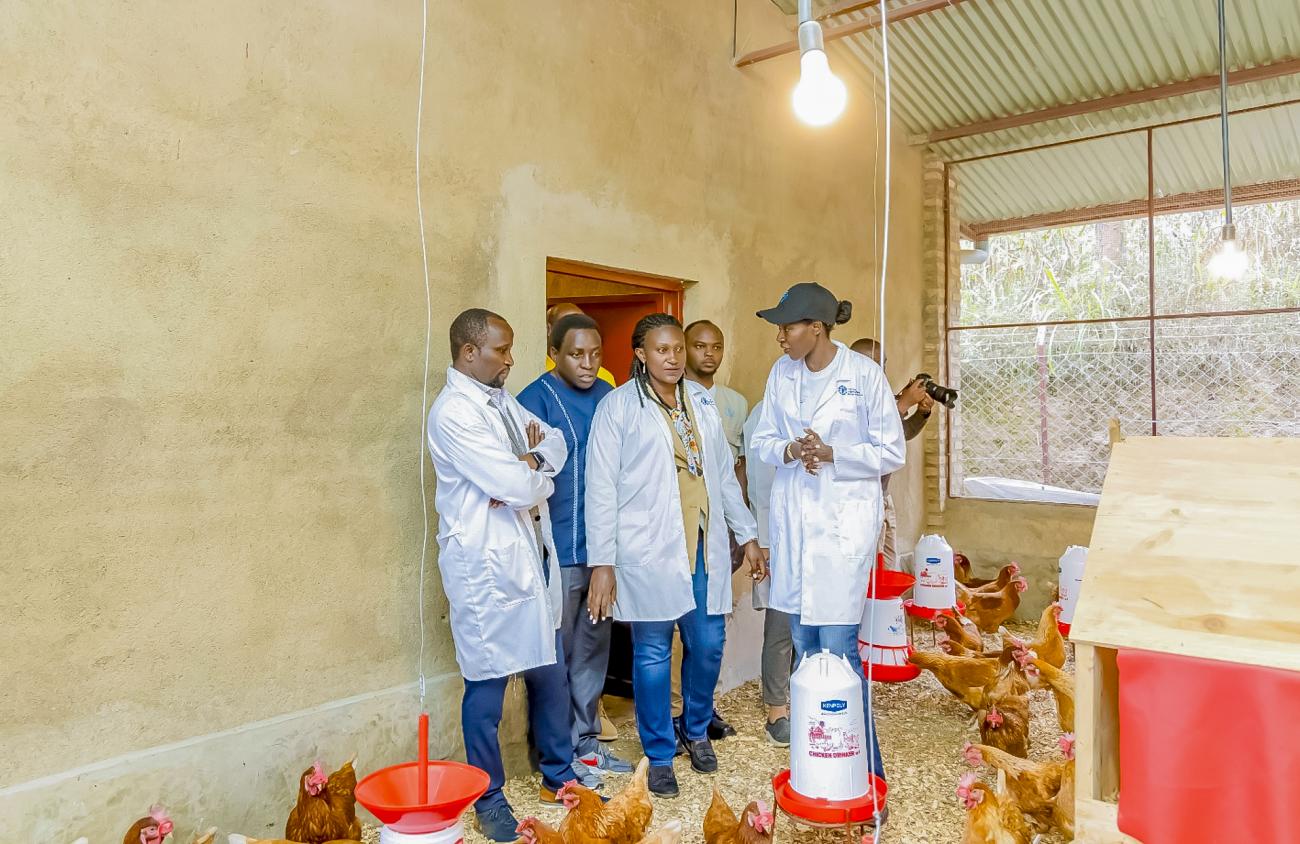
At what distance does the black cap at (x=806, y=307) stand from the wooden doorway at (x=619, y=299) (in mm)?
1273

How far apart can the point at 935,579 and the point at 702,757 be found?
88.3 inches

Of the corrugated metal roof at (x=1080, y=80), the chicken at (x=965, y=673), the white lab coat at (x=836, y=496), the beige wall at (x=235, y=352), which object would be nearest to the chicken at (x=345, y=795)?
the beige wall at (x=235, y=352)

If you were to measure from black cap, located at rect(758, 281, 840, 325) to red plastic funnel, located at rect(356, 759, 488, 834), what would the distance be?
6.20ft

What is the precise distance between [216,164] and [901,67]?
5.15 metres

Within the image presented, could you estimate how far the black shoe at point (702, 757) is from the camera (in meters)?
3.63

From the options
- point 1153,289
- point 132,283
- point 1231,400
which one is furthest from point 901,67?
point 132,283

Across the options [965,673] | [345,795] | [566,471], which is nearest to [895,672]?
[965,673]

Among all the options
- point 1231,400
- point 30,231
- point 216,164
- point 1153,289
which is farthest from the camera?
point 1231,400

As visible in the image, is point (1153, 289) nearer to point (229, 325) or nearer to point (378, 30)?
point (378, 30)

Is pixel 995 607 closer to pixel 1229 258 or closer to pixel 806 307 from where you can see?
pixel 1229 258

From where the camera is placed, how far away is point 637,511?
340cm

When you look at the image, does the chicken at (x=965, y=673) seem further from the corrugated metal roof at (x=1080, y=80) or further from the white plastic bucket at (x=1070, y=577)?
the corrugated metal roof at (x=1080, y=80)

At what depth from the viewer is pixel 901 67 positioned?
6320mm

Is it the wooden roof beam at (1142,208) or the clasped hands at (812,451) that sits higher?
the wooden roof beam at (1142,208)
